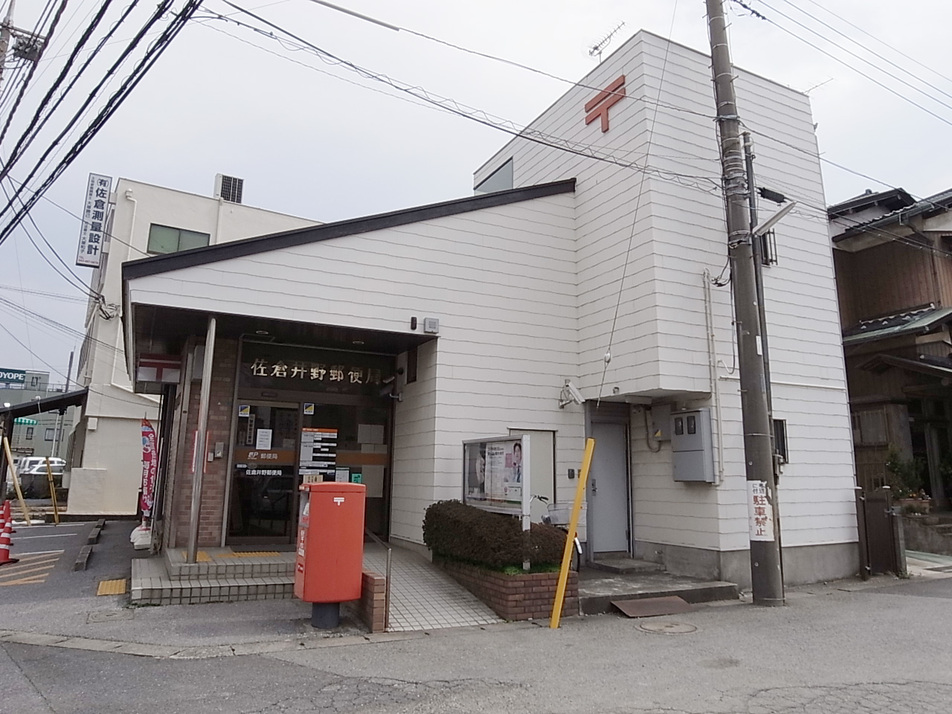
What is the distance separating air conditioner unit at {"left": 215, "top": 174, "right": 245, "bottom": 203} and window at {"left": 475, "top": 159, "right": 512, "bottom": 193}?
11.0 m

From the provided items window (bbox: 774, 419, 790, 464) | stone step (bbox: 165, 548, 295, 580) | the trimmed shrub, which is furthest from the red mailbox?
window (bbox: 774, 419, 790, 464)

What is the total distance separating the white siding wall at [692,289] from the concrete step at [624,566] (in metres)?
0.42

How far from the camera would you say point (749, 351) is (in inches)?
324

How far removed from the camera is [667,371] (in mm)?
8961

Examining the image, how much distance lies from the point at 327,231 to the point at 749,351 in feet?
19.2

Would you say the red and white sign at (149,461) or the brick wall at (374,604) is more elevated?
the red and white sign at (149,461)

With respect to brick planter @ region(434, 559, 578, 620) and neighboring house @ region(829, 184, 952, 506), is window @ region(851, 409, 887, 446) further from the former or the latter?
brick planter @ region(434, 559, 578, 620)

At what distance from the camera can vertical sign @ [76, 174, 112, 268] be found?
20589 mm

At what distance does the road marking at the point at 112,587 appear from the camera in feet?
25.7

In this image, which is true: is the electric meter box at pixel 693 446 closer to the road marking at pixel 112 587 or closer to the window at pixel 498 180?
the window at pixel 498 180

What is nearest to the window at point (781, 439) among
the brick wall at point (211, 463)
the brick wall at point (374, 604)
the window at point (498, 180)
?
the brick wall at point (374, 604)

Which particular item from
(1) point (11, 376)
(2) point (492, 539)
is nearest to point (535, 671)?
(2) point (492, 539)

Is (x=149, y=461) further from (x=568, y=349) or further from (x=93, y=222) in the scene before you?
(x=93, y=222)

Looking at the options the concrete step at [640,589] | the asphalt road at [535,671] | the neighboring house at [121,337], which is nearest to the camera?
the asphalt road at [535,671]
